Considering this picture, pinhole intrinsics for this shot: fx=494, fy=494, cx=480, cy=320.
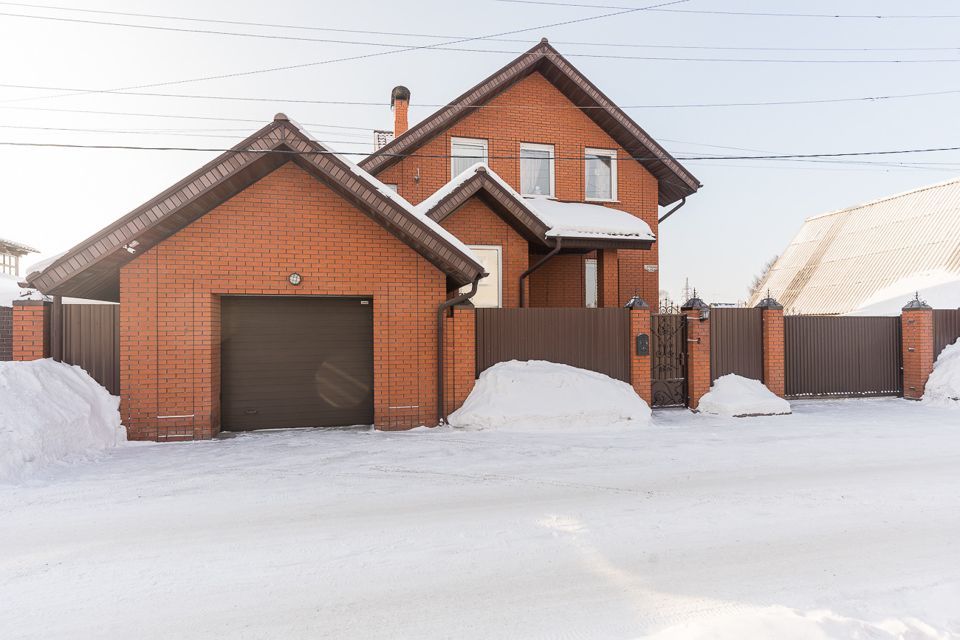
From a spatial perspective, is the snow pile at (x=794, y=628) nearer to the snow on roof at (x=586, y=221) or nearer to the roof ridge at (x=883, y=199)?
the snow on roof at (x=586, y=221)

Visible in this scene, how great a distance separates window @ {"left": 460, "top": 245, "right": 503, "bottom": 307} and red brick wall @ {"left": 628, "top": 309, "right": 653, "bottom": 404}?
11.1 ft

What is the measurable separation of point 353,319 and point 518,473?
4.61 meters

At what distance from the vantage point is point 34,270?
7.30 meters

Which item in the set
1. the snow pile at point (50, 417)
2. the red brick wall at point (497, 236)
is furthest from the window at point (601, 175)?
the snow pile at point (50, 417)

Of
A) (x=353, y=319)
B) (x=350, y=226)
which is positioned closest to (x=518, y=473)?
(x=353, y=319)

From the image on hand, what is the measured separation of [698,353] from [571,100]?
9.10m

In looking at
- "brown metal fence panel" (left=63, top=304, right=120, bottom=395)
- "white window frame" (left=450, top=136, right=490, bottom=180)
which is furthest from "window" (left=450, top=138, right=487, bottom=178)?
"brown metal fence panel" (left=63, top=304, right=120, bottom=395)

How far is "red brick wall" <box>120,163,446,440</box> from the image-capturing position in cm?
788

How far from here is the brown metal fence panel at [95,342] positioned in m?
7.97

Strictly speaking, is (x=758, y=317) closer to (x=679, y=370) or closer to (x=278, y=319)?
(x=679, y=370)

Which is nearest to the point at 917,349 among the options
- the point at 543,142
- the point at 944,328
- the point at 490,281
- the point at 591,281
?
the point at 944,328

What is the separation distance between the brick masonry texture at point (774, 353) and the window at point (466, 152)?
8.74 m

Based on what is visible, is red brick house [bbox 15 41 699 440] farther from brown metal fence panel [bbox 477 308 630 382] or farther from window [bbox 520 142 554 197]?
window [bbox 520 142 554 197]

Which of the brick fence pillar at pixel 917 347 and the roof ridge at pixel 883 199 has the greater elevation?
the roof ridge at pixel 883 199
